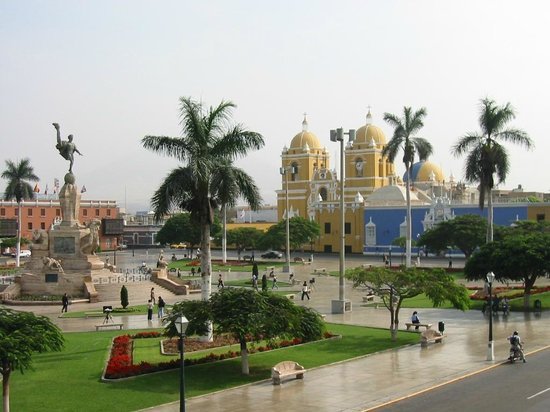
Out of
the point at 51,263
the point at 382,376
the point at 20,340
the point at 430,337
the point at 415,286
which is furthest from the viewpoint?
the point at 51,263

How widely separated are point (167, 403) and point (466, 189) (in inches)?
3411

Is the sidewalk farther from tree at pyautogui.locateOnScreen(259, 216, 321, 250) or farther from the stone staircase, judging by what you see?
tree at pyautogui.locateOnScreen(259, 216, 321, 250)

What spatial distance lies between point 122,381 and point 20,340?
16.1 feet

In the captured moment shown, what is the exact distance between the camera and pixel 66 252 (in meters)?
44.6

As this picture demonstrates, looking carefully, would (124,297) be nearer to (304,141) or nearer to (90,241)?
(90,241)

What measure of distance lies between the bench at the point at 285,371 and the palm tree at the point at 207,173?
18.8ft

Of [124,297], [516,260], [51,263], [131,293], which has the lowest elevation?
[131,293]

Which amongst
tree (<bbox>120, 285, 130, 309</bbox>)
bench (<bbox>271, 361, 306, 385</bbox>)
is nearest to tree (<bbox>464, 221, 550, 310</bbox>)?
tree (<bbox>120, 285, 130, 309</bbox>)

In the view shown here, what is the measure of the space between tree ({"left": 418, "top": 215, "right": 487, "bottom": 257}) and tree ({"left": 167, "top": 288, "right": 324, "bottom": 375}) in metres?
42.6

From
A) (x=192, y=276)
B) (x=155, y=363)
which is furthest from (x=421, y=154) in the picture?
(x=155, y=363)

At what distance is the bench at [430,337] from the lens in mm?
25719

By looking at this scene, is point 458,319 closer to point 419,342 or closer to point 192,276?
point 419,342

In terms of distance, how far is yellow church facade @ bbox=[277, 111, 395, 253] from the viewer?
90438 millimetres

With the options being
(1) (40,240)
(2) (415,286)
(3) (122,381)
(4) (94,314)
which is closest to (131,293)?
(1) (40,240)
